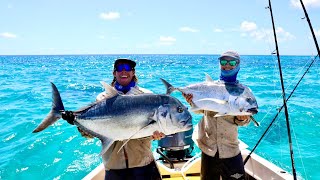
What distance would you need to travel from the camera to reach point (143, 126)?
9.29ft

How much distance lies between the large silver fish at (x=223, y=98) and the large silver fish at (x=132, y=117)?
693mm

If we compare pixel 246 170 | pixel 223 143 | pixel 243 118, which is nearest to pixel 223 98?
pixel 243 118

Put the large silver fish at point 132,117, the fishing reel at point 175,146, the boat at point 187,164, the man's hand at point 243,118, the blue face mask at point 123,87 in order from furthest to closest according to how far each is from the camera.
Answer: the fishing reel at point 175,146 < the boat at point 187,164 < the man's hand at point 243,118 < the blue face mask at point 123,87 < the large silver fish at point 132,117

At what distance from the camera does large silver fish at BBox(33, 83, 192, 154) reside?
2.84 meters

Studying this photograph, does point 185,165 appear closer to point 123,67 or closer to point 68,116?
point 123,67

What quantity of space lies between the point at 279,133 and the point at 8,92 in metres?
17.5

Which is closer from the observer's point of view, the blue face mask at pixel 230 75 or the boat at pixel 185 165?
the blue face mask at pixel 230 75

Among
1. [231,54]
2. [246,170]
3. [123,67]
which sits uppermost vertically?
[231,54]

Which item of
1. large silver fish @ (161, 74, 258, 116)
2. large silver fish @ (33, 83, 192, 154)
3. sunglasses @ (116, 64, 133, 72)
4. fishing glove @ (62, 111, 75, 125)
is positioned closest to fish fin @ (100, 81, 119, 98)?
large silver fish @ (33, 83, 192, 154)

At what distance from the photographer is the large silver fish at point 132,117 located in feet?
9.31

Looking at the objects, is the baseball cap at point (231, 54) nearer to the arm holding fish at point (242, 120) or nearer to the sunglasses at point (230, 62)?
the sunglasses at point (230, 62)

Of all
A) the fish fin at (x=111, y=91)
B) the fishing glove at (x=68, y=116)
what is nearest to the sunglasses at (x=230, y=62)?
the fish fin at (x=111, y=91)

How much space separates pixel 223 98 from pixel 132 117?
3.68ft

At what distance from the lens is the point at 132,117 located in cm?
284
